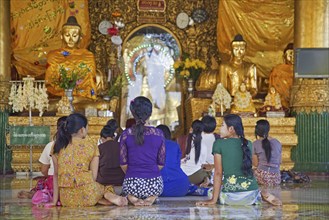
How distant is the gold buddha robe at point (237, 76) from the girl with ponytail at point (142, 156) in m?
8.10

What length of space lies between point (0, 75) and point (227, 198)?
288 inches

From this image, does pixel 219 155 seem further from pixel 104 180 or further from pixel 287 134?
pixel 287 134

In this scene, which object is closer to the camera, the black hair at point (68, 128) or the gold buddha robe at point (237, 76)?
the black hair at point (68, 128)

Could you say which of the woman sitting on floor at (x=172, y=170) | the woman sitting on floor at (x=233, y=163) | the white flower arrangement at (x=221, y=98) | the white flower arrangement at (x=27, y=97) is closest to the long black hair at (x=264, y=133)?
the woman sitting on floor at (x=172, y=170)

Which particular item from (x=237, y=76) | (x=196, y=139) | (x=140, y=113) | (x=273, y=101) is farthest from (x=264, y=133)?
(x=237, y=76)

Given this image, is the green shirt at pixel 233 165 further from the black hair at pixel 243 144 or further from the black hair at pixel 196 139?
the black hair at pixel 196 139

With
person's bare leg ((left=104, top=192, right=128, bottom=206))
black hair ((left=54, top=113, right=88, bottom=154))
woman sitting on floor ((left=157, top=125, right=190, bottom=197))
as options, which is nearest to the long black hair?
woman sitting on floor ((left=157, top=125, right=190, bottom=197))

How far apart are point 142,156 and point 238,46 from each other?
27.4 ft

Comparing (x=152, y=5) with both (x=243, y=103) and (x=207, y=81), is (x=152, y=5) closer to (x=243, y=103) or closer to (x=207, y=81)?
(x=207, y=81)

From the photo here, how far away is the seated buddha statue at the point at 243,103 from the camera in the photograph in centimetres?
1380

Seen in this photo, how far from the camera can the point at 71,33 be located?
1484cm

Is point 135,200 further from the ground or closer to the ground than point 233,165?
closer to the ground

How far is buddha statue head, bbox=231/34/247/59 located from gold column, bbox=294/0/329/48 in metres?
1.59

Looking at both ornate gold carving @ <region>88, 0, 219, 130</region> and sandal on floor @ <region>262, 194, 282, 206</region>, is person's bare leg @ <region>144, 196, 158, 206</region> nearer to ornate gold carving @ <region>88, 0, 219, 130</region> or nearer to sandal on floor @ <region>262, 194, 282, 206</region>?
sandal on floor @ <region>262, 194, 282, 206</region>
